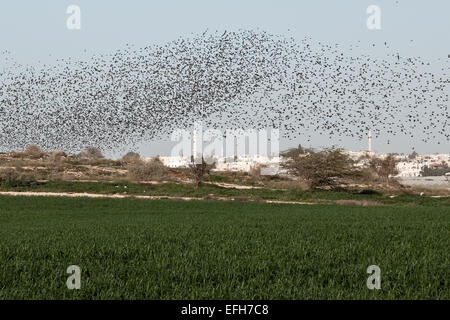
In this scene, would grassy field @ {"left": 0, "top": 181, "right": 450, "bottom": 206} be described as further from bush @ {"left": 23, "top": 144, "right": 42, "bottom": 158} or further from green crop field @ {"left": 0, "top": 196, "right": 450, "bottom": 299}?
bush @ {"left": 23, "top": 144, "right": 42, "bottom": 158}

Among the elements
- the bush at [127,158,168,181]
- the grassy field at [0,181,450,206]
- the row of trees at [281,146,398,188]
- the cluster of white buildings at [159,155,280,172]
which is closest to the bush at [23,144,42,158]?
the cluster of white buildings at [159,155,280,172]

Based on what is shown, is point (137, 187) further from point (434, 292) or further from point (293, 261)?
point (434, 292)

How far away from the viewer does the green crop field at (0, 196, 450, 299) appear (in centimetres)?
908

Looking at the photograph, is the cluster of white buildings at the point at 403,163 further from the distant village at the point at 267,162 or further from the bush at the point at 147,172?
the bush at the point at 147,172

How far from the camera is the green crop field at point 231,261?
357 inches

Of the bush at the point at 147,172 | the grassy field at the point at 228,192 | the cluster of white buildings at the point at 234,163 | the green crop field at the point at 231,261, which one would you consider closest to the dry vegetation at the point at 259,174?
the bush at the point at 147,172

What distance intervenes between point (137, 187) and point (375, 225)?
106 ft

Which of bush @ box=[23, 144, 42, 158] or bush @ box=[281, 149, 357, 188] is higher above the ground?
bush @ box=[23, 144, 42, 158]

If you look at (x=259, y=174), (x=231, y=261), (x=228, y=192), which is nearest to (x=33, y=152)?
(x=259, y=174)

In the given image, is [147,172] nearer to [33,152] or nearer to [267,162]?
[267,162]

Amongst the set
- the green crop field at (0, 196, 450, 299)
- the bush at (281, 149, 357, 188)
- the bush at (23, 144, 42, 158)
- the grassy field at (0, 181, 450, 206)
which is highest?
the bush at (23, 144, 42, 158)

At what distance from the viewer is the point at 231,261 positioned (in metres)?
11.9

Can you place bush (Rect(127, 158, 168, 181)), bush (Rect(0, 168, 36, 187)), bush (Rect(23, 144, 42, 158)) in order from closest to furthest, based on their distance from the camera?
1. bush (Rect(0, 168, 36, 187))
2. bush (Rect(127, 158, 168, 181))
3. bush (Rect(23, 144, 42, 158))
